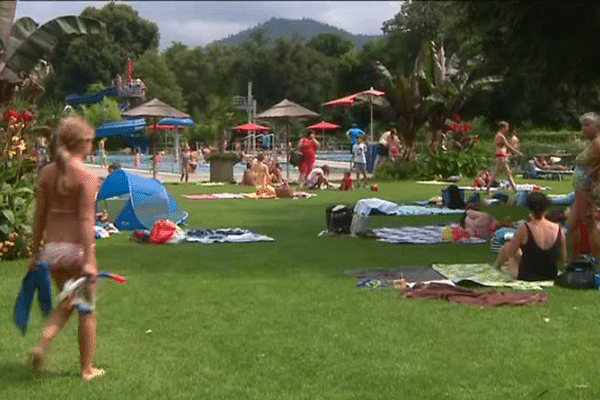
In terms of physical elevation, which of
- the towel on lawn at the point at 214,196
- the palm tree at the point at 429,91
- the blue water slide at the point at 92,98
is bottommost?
the towel on lawn at the point at 214,196

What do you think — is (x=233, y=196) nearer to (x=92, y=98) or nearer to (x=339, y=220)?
(x=339, y=220)

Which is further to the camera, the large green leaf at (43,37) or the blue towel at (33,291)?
the large green leaf at (43,37)

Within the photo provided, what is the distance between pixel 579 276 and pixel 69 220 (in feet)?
17.4

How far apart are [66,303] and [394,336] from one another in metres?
2.54

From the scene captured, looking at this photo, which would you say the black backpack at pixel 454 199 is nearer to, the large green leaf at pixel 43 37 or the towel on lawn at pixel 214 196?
the towel on lawn at pixel 214 196

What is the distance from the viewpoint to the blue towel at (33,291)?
566 centimetres

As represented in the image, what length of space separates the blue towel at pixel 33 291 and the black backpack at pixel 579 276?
528cm

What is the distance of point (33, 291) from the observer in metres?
5.76

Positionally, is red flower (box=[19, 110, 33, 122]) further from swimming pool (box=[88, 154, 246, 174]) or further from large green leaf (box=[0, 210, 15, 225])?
swimming pool (box=[88, 154, 246, 174])

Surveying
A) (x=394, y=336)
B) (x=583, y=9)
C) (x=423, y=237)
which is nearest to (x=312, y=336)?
(x=394, y=336)

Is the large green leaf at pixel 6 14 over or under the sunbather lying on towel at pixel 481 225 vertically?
over

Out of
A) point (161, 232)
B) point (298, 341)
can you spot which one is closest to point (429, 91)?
point (161, 232)

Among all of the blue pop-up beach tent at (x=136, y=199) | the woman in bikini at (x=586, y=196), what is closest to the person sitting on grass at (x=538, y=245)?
the woman in bikini at (x=586, y=196)

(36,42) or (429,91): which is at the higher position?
(36,42)
